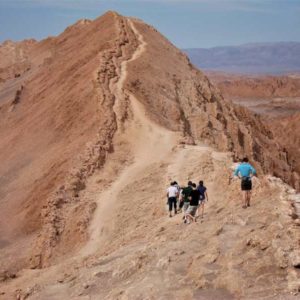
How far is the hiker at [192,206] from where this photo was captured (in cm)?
1420

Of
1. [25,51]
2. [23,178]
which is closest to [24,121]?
[23,178]

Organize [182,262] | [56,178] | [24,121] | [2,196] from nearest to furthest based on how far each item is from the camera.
A: [182,262], [56,178], [2,196], [24,121]

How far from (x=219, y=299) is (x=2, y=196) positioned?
17.2m

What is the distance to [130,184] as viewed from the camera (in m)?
20.1

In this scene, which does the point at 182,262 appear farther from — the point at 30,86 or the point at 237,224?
the point at 30,86

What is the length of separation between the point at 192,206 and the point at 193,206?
25mm

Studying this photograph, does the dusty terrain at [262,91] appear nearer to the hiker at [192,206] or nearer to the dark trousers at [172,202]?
the dark trousers at [172,202]

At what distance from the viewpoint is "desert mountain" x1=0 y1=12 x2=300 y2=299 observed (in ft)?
35.6

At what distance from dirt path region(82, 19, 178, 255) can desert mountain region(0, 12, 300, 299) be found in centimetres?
5

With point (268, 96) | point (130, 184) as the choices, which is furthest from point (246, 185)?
point (268, 96)

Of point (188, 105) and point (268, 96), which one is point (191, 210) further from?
point (268, 96)

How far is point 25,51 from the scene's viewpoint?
69.8m

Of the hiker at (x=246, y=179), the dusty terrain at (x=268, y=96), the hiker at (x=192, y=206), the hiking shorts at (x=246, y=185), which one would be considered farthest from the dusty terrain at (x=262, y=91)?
the hiking shorts at (x=246, y=185)

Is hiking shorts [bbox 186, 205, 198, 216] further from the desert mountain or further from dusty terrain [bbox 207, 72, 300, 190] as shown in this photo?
dusty terrain [bbox 207, 72, 300, 190]
